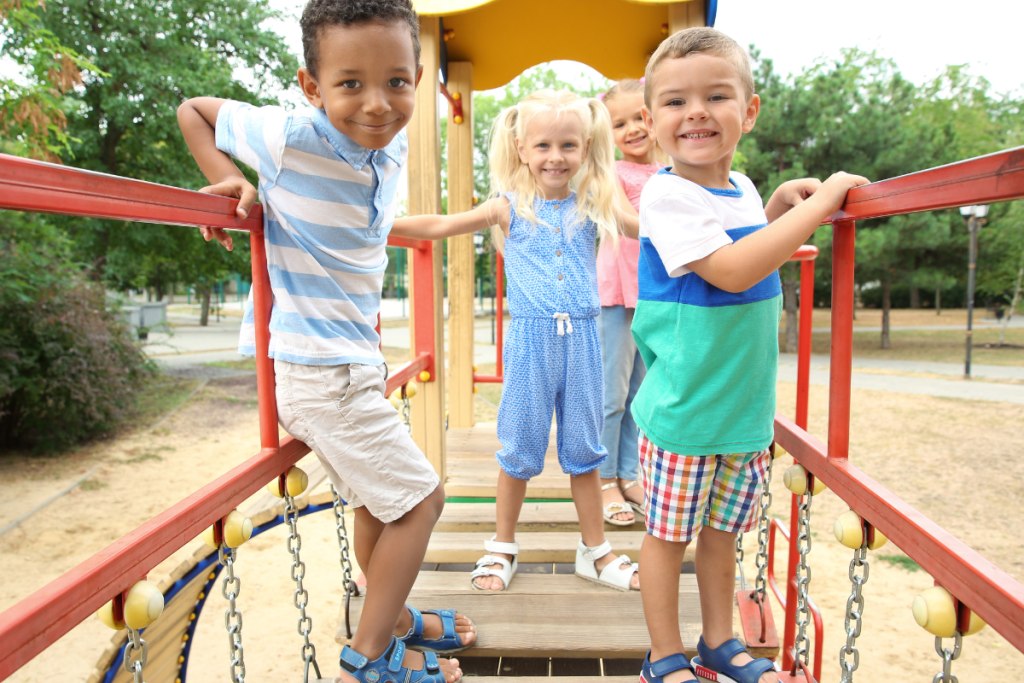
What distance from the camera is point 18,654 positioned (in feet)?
2.59

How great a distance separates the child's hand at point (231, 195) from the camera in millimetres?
1180

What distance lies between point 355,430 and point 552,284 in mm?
867

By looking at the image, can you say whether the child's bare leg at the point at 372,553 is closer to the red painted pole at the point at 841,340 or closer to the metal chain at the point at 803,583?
the metal chain at the point at 803,583

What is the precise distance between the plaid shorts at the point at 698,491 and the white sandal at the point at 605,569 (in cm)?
66

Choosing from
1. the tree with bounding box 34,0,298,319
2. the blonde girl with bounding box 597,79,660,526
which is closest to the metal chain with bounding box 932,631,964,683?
the blonde girl with bounding box 597,79,660,526

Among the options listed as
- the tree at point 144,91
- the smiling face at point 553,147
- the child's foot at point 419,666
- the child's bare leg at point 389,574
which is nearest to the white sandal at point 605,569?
the child's foot at point 419,666

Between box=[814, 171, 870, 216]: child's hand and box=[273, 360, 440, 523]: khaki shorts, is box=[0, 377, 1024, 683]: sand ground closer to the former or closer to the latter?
box=[273, 360, 440, 523]: khaki shorts

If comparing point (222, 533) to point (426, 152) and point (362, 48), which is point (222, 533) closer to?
point (362, 48)

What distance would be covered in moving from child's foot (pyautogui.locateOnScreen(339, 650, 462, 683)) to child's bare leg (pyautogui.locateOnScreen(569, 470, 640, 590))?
57cm

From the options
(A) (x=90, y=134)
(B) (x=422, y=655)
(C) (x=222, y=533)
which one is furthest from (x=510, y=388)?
(A) (x=90, y=134)

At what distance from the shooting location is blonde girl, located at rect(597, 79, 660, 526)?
2633mm

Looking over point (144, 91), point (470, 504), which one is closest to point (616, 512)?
point (470, 504)

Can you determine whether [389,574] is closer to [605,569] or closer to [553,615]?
[553,615]

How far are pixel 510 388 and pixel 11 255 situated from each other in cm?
767
